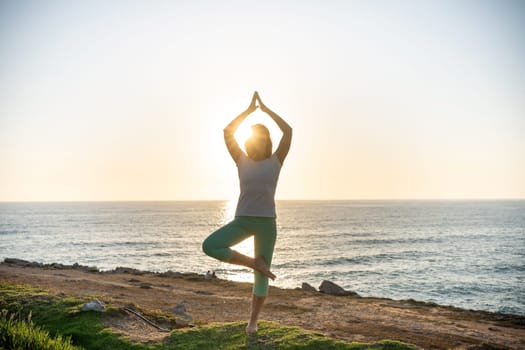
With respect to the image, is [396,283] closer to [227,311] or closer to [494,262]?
[494,262]

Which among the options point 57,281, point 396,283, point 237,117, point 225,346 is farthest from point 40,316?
point 396,283

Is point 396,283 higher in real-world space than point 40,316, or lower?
lower

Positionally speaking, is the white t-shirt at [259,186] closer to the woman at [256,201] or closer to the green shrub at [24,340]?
the woman at [256,201]

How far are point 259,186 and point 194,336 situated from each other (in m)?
2.88

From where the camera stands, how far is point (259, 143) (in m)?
5.13

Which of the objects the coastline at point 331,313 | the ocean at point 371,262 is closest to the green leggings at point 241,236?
the coastline at point 331,313

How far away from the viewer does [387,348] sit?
5.83 m

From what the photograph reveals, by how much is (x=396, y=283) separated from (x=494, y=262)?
1511 centimetres

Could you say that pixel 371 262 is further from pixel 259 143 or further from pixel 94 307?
pixel 259 143

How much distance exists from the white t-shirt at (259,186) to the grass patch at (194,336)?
2.05 metres

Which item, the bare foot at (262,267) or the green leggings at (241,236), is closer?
the green leggings at (241,236)

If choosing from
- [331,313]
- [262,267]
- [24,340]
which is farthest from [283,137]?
[331,313]

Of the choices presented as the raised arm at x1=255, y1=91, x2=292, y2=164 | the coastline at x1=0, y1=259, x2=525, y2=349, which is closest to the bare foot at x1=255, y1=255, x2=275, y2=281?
the raised arm at x1=255, y1=91, x2=292, y2=164

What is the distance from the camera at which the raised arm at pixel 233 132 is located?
17.5 feet
